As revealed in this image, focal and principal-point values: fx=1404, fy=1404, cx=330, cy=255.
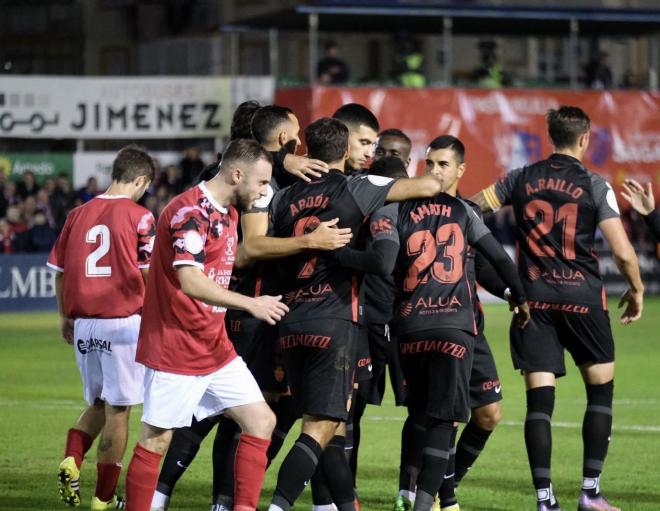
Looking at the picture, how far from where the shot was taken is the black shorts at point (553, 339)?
8.76 meters

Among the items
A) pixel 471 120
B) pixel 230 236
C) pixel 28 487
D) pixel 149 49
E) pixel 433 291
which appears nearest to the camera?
pixel 230 236

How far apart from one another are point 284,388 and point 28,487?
7.33ft

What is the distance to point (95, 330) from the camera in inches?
342

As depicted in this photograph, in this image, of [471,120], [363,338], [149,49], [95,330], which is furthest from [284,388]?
[149,49]

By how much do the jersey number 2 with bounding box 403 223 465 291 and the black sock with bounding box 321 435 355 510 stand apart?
1.05 meters

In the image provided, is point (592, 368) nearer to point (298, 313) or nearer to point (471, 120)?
point (298, 313)

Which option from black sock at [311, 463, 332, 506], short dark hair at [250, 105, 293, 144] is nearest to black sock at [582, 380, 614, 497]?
black sock at [311, 463, 332, 506]

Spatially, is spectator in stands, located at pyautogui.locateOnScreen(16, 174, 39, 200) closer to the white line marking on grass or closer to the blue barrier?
the blue barrier

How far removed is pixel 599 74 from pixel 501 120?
3.27m

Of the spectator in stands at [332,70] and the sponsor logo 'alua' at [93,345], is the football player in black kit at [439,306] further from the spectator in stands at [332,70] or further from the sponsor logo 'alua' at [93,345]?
the spectator in stands at [332,70]

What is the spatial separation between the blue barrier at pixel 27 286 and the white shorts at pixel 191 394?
744 inches

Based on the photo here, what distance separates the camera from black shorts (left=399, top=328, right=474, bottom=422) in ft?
25.9

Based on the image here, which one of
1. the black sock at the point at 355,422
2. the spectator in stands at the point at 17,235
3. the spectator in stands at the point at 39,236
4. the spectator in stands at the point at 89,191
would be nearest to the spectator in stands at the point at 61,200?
the spectator in stands at the point at 89,191

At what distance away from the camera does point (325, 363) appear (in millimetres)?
7543
